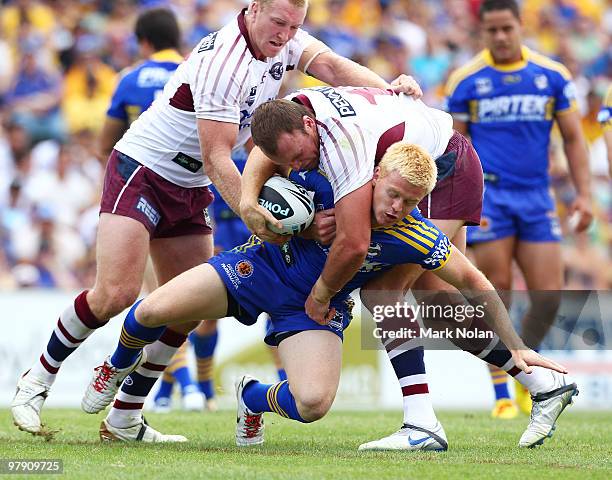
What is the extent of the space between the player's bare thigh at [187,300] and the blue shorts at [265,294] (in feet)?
0.23

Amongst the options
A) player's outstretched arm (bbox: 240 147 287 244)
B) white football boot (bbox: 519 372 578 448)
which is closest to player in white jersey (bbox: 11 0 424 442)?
player's outstretched arm (bbox: 240 147 287 244)

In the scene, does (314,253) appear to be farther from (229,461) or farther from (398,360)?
(229,461)

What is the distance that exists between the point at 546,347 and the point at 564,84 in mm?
2394

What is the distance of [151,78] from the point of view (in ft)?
30.2

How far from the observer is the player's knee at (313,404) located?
604 centimetres

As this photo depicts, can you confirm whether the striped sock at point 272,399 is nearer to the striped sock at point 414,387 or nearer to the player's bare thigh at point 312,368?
the player's bare thigh at point 312,368

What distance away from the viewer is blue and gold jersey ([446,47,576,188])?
9.40m

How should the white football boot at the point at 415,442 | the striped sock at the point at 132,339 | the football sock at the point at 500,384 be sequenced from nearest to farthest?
the white football boot at the point at 415,442 → the striped sock at the point at 132,339 → the football sock at the point at 500,384

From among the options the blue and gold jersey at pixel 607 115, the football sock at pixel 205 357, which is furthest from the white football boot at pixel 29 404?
the blue and gold jersey at pixel 607 115

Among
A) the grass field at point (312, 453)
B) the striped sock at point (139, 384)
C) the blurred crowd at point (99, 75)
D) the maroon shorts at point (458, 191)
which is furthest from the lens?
the blurred crowd at point (99, 75)

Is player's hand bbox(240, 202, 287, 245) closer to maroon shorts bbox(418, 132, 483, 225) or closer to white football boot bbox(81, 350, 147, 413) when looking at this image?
maroon shorts bbox(418, 132, 483, 225)

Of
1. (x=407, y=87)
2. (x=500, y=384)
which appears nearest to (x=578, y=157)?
(x=500, y=384)

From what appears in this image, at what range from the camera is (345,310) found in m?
6.54

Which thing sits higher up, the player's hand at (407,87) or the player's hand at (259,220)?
the player's hand at (407,87)
